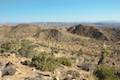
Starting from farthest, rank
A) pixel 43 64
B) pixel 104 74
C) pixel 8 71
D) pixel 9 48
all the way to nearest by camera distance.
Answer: pixel 9 48
pixel 104 74
pixel 43 64
pixel 8 71

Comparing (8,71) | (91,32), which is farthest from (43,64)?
(91,32)

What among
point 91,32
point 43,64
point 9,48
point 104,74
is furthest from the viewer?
point 91,32

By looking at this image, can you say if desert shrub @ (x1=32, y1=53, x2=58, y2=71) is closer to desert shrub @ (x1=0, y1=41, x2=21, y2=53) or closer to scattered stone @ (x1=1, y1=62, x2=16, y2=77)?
scattered stone @ (x1=1, y1=62, x2=16, y2=77)

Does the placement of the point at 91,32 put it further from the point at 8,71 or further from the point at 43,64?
the point at 8,71

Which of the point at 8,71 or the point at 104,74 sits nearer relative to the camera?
the point at 8,71

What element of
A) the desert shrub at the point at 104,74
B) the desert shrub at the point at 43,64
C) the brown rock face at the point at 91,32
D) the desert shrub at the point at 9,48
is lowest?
the brown rock face at the point at 91,32

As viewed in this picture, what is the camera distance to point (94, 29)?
92.7 meters

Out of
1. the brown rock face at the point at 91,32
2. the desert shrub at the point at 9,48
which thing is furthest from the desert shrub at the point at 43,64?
the brown rock face at the point at 91,32

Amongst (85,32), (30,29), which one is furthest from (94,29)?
(30,29)

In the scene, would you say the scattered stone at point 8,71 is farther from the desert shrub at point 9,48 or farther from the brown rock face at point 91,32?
the brown rock face at point 91,32

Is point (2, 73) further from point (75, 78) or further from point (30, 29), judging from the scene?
point (30, 29)

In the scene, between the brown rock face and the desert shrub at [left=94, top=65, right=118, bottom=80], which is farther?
the brown rock face

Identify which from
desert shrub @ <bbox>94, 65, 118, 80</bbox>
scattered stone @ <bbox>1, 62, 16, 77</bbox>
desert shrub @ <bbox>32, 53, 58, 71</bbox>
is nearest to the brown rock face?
desert shrub @ <bbox>94, 65, 118, 80</bbox>

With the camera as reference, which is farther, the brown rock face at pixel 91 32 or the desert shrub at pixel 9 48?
the brown rock face at pixel 91 32
